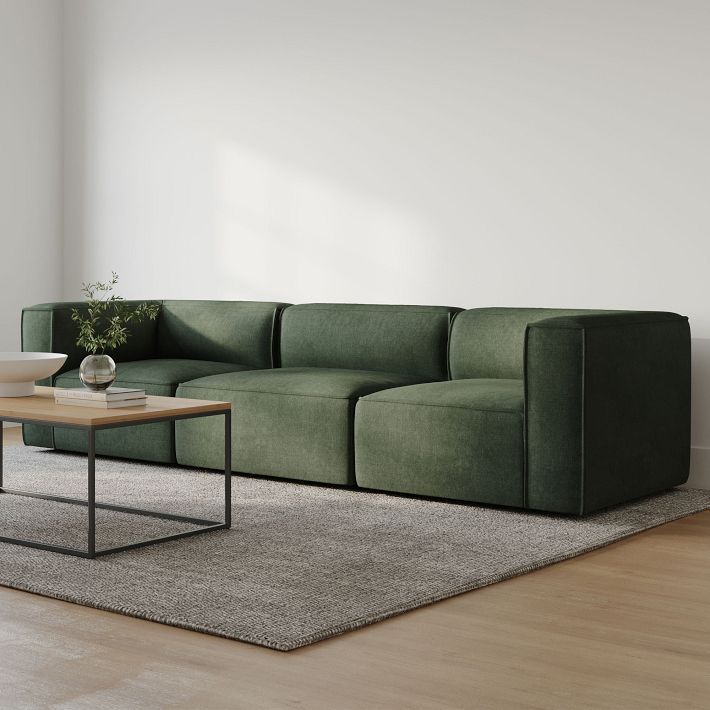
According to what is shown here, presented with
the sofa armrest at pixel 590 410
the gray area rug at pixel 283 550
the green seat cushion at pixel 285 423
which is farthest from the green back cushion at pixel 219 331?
the sofa armrest at pixel 590 410

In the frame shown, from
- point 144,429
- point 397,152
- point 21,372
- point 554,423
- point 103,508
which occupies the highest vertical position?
point 397,152

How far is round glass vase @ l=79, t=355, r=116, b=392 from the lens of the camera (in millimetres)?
3791

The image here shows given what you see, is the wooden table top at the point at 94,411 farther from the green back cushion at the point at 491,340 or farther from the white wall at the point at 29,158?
the white wall at the point at 29,158

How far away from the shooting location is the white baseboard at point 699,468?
15.2 feet

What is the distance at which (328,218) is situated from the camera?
5.66 metres

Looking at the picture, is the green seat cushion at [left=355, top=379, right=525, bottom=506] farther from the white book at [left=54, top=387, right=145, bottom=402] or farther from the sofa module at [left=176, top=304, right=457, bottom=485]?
the white book at [left=54, top=387, right=145, bottom=402]

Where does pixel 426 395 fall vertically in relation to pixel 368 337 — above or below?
below

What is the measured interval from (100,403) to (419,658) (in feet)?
5.15

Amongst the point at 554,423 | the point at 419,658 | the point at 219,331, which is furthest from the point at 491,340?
the point at 419,658

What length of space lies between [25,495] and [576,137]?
8.51ft

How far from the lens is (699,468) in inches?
183

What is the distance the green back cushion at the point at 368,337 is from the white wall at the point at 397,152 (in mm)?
385

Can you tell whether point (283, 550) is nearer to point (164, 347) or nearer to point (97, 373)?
point (97, 373)

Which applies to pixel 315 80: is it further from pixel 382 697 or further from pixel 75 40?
pixel 382 697
